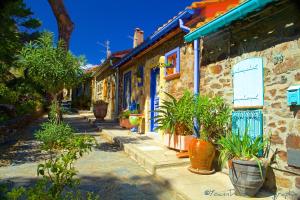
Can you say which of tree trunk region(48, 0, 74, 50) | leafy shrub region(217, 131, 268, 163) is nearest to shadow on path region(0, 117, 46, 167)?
leafy shrub region(217, 131, 268, 163)

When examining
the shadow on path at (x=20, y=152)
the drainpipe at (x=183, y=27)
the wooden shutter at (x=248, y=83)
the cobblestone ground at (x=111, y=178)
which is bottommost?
the cobblestone ground at (x=111, y=178)

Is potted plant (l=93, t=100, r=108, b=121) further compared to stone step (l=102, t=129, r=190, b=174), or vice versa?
potted plant (l=93, t=100, r=108, b=121)

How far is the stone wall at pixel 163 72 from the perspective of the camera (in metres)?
6.56

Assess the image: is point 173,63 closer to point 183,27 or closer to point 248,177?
point 183,27

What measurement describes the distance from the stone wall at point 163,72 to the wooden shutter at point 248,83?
1635 millimetres

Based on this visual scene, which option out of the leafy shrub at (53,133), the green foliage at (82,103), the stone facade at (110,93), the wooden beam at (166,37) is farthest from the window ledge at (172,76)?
the green foliage at (82,103)

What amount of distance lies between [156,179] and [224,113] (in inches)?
63.6

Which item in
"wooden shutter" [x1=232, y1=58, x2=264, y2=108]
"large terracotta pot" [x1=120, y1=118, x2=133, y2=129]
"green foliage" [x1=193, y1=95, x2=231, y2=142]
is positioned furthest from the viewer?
"large terracotta pot" [x1=120, y1=118, x2=133, y2=129]

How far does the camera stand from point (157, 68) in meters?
8.74

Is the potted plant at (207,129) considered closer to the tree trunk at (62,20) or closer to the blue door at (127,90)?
the blue door at (127,90)

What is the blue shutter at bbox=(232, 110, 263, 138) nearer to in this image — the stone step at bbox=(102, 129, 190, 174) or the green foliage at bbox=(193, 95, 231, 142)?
the green foliage at bbox=(193, 95, 231, 142)

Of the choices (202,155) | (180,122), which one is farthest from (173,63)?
(202,155)

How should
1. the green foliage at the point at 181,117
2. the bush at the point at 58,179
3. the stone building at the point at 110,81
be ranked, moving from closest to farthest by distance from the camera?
the bush at the point at 58,179 → the green foliage at the point at 181,117 → the stone building at the point at 110,81

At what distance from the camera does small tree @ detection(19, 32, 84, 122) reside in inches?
265
